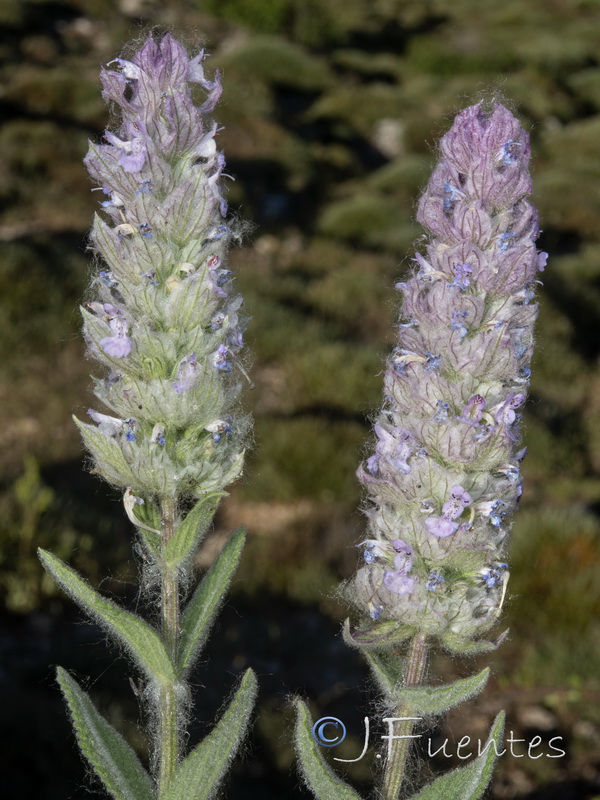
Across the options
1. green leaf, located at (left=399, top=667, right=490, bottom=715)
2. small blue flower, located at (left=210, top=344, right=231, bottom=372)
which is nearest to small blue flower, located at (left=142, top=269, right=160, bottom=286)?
small blue flower, located at (left=210, top=344, right=231, bottom=372)

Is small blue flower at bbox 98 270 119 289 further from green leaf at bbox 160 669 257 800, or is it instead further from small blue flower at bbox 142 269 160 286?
green leaf at bbox 160 669 257 800

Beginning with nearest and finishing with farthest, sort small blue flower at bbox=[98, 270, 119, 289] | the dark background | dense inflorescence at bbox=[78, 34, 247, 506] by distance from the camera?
dense inflorescence at bbox=[78, 34, 247, 506] < small blue flower at bbox=[98, 270, 119, 289] < the dark background

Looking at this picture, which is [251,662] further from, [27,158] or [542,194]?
[542,194]

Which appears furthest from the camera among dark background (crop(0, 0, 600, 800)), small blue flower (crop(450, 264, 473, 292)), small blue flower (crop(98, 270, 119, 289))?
dark background (crop(0, 0, 600, 800))

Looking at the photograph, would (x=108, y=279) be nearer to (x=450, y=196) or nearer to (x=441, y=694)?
(x=450, y=196)

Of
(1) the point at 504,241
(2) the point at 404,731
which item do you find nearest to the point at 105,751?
(2) the point at 404,731

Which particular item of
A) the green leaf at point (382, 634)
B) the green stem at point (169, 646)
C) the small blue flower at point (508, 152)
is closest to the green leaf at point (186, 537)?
the green stem at point (169, 646)

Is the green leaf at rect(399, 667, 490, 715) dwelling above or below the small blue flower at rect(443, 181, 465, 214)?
below
